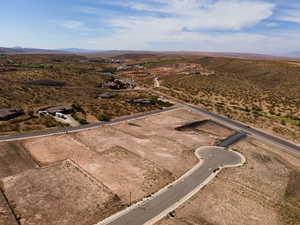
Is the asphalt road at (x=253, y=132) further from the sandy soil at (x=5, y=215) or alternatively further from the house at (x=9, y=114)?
the house at (x=9, y=114)

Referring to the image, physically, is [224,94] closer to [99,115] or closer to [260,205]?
[99,115]

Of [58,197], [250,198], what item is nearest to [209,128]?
[250,198]

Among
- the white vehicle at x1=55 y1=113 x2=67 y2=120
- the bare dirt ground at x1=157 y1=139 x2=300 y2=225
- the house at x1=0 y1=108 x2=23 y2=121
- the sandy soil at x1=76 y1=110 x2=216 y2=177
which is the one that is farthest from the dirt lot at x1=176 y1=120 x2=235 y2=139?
the house at x1=0 y1=108 x2=23 y2=121

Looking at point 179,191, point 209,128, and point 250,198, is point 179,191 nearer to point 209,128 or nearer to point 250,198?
point 250,198

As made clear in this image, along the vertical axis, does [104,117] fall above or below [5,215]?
above

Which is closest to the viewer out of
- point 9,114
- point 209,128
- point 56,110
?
point 9,114

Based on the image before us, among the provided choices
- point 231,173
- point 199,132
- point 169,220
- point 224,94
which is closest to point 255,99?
point 224,94
